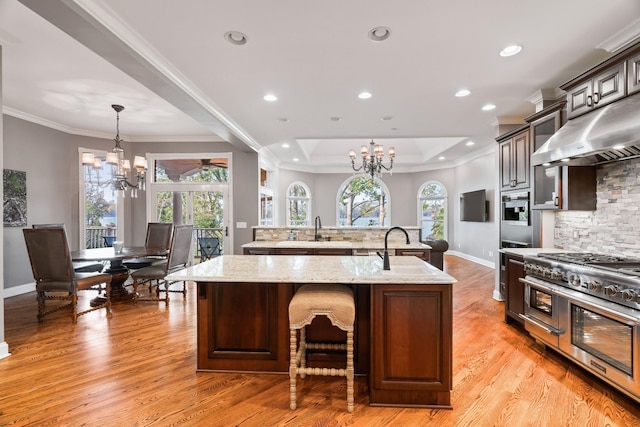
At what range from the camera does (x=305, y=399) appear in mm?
2072

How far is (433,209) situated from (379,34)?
7989 mm

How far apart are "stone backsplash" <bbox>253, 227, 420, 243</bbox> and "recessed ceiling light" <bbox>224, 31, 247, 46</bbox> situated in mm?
2981

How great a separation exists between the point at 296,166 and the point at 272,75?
6516 mm

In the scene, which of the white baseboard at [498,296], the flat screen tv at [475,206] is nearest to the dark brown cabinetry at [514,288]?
the white baseboard at [498,296]

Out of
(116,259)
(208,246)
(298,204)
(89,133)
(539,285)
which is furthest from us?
(298,204)

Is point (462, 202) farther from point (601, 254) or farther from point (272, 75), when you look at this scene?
point (272, 75)

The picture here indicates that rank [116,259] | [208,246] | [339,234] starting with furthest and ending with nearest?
[208,246], [339,234], [116,259]

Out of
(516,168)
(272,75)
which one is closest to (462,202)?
(516,168)

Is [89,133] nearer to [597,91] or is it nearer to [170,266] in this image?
[170,266]

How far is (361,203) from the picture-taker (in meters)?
10.3

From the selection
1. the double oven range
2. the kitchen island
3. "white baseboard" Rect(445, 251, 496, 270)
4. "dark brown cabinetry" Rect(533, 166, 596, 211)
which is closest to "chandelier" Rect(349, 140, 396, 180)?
"dark brown cabinetry" Rect(533, 166, 596, 211)

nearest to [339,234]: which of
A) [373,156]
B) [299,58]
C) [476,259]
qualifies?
[373,156]

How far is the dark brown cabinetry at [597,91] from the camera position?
231 centimetres

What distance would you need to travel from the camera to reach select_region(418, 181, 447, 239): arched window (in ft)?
30.7
